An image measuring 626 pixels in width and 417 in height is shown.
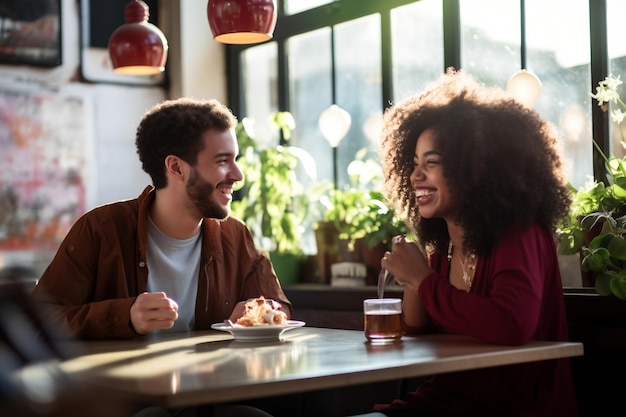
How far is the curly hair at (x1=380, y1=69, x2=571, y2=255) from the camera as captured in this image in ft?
8.30

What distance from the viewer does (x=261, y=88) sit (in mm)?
5805

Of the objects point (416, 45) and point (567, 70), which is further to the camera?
point (416, 45)

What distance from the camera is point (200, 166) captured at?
328 cm

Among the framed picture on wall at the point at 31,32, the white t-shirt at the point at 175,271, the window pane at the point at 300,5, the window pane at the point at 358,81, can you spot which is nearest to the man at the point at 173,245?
the white t-shirt at the point at 175,271

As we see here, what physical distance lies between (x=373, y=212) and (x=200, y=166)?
137cm

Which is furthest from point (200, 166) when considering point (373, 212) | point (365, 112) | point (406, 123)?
point (365, 112)

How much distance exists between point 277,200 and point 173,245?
78.1 inches

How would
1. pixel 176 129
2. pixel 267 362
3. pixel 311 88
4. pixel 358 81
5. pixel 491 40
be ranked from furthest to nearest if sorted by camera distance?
pixel 311 88
pixel 358 81
pixel 491 40
pixel 176 129
pixel 267 362

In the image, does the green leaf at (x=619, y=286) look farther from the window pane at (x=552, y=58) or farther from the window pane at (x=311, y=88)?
the window pane at (x=311, y=88)

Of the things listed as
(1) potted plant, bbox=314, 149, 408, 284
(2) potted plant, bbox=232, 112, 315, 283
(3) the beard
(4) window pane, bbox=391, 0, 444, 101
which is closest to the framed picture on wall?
(2) potted plant, bbox=232, 112, 315, 283

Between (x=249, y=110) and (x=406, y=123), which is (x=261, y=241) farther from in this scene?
(x=406, y=123)

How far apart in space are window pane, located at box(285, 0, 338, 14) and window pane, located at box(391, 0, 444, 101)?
0.58m

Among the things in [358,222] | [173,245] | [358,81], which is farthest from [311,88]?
[173,245]

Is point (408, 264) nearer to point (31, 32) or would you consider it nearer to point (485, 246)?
point (485, 246)
